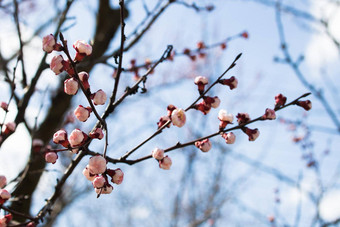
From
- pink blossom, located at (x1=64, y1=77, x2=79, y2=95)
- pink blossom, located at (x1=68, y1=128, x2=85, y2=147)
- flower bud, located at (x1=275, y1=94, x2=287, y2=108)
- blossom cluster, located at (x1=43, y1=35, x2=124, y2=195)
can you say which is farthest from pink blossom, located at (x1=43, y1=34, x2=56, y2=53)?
flower bud, located at (x1=275, y1=94, x2=287, y2=108)

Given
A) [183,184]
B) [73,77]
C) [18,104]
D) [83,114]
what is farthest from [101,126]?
[183,184]

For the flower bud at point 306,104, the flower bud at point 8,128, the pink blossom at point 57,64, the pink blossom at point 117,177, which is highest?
the flower bud at point 8,128

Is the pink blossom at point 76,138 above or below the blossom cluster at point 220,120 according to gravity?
below

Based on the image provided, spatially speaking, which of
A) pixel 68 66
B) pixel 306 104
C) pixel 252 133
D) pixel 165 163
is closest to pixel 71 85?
pixel 68 66

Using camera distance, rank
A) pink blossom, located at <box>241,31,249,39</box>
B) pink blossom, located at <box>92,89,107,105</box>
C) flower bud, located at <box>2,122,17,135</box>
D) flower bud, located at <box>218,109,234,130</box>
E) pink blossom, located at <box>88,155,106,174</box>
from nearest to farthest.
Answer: pink blossom, located at <box>88,155,106,174</box>
pink blossom, located at <box>92,89,107,105</box>
flower bud, located at <box>218,109,234,130</box>
flower bud, located at <box>2,122,17,135</box>
pink blossom, located at <box>241,31,249,39</box>

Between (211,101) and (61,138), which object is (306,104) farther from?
(61,138)

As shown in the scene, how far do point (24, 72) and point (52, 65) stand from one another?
1.10 metres

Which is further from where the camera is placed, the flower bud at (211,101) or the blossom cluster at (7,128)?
the blossom cluster at (7,128)

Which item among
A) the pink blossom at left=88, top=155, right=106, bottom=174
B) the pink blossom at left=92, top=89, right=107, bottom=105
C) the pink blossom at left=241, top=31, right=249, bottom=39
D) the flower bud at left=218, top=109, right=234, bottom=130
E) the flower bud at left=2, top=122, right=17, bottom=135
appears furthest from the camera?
the pink blossom at left=241, top=31, right=249, bottom=39

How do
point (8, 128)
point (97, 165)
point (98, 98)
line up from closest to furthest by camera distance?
point (97, 165) → point (98, 98) → point (8, 128)

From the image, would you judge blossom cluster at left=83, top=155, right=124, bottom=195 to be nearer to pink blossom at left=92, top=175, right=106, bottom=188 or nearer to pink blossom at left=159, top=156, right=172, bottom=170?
pink blossom at left=92, top=175, right=106, bottom=188

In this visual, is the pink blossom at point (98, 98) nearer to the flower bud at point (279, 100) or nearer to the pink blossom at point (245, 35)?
the flower bud at point (279, 100)

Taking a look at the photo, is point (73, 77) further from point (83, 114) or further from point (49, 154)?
point (49, 154)

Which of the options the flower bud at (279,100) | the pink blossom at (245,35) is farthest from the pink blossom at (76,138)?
the pink blossom at (245,35)
